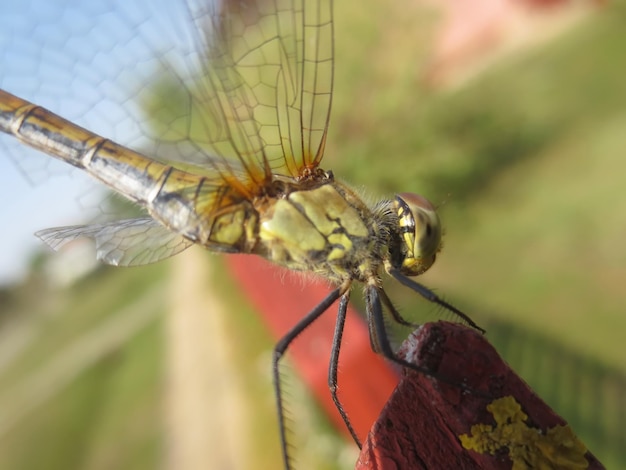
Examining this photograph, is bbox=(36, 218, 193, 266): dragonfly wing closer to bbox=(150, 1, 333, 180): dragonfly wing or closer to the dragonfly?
the dragonfly

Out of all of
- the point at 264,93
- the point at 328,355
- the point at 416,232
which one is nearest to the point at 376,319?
the point at 416,232

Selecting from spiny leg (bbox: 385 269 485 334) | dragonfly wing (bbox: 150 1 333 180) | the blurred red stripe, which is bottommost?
the blurred red stripe

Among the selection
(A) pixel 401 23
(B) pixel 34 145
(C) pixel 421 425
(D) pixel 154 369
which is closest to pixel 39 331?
(D) pixel 154 369

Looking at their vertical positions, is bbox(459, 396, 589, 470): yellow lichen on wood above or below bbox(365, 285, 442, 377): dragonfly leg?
below

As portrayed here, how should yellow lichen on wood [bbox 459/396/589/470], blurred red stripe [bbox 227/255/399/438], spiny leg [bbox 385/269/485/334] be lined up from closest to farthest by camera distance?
yellow lichen on wood [bbox 459/396/589/470] → spiny leg [bbox 385/269/485/334] → blurred red stripe [bbox 227/255/399/438]

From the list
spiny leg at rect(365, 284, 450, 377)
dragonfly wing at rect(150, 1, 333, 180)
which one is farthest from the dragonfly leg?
dragonfly wing at rect(150, 1, 333, 180)

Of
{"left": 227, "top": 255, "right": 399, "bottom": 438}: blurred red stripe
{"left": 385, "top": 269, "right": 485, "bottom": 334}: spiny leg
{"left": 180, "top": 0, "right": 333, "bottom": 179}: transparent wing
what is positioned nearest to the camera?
{"left": 385, "top": 269, "right": 485, "bottom": 334}: spiny leg

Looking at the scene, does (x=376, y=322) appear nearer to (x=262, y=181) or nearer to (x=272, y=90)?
(x=262, y=181)
